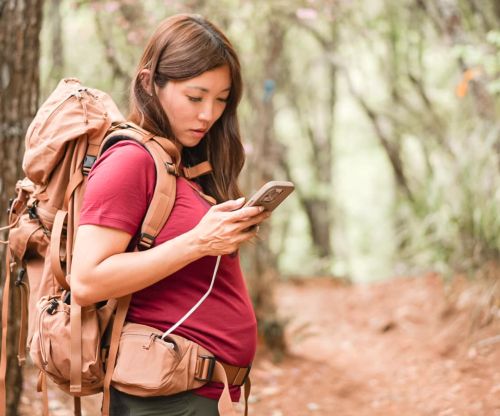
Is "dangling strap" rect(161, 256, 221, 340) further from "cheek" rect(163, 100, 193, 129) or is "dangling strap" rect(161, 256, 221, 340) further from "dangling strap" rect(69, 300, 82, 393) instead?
"cheek" rect(163, 100, 193, 129)

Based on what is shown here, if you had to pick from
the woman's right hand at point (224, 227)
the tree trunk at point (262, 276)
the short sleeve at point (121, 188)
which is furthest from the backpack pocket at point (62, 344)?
the tree trunk at point (262, 276)

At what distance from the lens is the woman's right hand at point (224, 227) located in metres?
2.00

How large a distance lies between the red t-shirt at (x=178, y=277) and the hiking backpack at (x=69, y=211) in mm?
47

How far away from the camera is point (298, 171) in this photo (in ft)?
59.0

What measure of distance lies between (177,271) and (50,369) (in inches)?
20.2

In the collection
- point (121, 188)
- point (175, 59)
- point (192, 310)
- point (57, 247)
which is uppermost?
point (175, 59)

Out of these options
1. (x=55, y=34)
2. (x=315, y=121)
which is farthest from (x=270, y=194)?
(x=315, y=121)

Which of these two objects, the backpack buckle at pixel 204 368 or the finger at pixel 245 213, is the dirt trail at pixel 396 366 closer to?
the backpack buckle at pixel 204 368

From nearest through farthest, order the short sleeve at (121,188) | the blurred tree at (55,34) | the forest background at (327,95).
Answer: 1. the short sleeve at (121,188)
2. the forest background at (327,95)
3. the blurred tree at (55,34)

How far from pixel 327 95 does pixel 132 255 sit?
1492 centimetres

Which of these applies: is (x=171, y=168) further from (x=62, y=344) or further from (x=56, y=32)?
(x=56, y=32)

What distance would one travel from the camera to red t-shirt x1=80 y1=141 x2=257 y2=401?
1974 mm

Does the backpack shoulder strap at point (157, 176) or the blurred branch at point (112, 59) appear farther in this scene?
the blurred branch at point (112, 59)

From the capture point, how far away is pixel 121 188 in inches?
77.7
